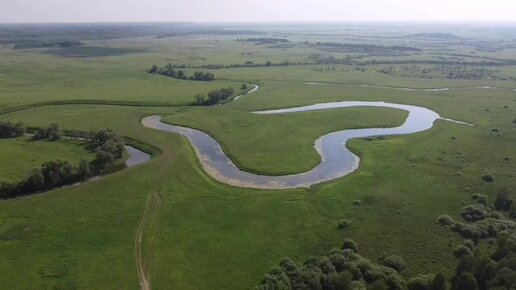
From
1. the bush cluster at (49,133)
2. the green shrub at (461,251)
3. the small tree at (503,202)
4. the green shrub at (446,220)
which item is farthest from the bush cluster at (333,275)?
the bush cluster at (49,133)

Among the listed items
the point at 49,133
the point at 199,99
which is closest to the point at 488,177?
the point at 199,99

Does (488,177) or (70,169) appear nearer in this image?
(70,169)

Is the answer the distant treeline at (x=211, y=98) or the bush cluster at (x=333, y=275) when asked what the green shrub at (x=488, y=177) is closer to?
the bush cluster at (x=333, y=275)

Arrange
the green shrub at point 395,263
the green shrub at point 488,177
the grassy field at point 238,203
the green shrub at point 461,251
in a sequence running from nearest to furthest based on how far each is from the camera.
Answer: the green shrub at point 395,263 < the grassy field at point 238,203 < the green shrub at point 461,251 < the green shrub at point 488,177

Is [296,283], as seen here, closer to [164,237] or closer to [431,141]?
[164,237]

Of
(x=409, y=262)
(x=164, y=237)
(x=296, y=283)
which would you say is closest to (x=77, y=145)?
(x=164, y=237)

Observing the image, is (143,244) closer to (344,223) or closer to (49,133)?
(344,223)
